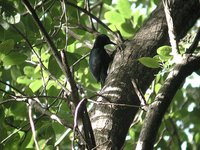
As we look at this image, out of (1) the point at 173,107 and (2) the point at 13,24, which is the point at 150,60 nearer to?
(2) the point at 13,24

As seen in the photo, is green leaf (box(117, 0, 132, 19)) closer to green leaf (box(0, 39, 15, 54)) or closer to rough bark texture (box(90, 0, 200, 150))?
rough bark texture (box(90, 0, 200, 150))

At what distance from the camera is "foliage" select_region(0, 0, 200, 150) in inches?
102

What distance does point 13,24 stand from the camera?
2.67m

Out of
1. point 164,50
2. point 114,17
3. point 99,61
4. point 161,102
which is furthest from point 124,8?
point 161,102

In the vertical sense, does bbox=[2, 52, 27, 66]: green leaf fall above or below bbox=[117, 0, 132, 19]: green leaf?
above

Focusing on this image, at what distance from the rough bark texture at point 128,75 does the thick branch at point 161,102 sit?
1.20ft

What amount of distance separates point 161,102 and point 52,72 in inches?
47.7

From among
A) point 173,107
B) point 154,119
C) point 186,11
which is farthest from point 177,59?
point 173,107

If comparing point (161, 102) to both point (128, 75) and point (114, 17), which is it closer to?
point (128, 75)

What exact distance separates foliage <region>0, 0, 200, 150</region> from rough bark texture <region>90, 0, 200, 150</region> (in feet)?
0.52

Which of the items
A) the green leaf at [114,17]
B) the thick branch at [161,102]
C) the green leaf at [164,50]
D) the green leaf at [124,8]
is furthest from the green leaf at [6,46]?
the green leaf at [124,8]

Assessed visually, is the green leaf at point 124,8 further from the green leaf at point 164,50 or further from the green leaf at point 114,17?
the green leaf at point 164,50

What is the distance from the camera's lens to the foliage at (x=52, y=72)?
8.52ft

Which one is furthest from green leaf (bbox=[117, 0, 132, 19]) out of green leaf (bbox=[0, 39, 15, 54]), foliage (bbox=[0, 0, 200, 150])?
green leaf (bbox=[0, 39, 15, 54])
